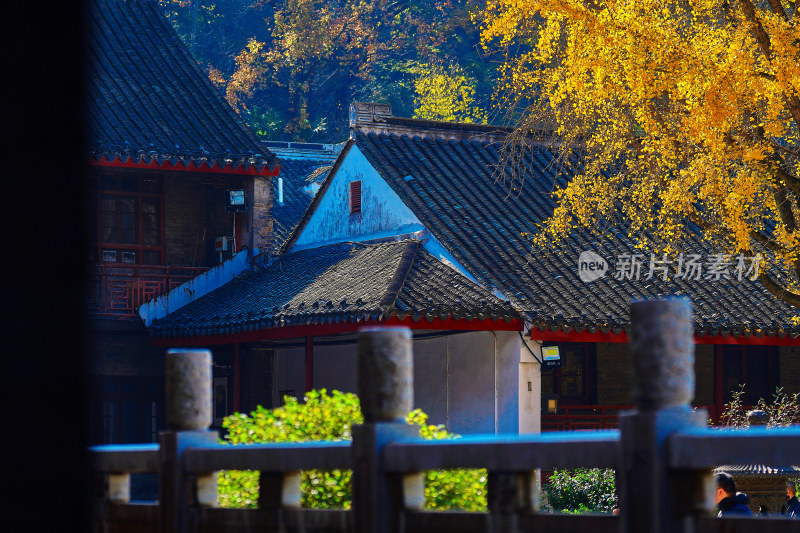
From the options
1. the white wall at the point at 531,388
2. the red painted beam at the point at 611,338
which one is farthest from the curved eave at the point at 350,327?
the white wall at the point at 531,388

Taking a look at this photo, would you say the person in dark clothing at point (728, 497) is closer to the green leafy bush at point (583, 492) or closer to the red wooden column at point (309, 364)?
the green leafy bush at point (583, 492)

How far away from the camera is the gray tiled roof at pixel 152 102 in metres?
20.0

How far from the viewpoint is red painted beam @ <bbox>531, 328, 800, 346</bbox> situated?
16.6 meters

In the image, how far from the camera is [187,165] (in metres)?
20.1

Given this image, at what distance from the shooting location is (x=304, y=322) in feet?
55.8

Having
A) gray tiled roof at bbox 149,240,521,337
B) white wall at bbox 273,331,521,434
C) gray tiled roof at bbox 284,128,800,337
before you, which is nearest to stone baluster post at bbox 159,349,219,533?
gray tiled roof at bbox 149,240,521,337

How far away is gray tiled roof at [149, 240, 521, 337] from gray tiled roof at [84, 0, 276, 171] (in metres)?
2.02

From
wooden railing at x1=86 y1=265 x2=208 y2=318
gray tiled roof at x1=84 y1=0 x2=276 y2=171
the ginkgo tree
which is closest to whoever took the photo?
the ginkgo tree

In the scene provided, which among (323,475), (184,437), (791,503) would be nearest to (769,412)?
(791,503)

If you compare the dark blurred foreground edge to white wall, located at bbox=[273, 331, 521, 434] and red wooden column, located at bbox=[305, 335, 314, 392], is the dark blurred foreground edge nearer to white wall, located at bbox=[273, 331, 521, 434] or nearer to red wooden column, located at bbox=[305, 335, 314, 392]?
white wall, located at bbox=[273, 331, 521, 434]

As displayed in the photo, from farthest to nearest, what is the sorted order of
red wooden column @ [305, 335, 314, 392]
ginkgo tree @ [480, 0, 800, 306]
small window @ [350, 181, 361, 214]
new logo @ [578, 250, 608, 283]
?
small window @ [350, 181, 361, 214] → new logo @ [578, 250, 608, 283] → red wooden column @ [305, 335, 314, 392] → ginkgo tree @ [480, 0, 800, 306]

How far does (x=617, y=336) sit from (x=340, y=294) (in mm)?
3656

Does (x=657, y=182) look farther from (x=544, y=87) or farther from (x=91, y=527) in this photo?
(x=91, y=527)

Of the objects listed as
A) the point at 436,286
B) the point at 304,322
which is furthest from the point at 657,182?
the point at 304,322
